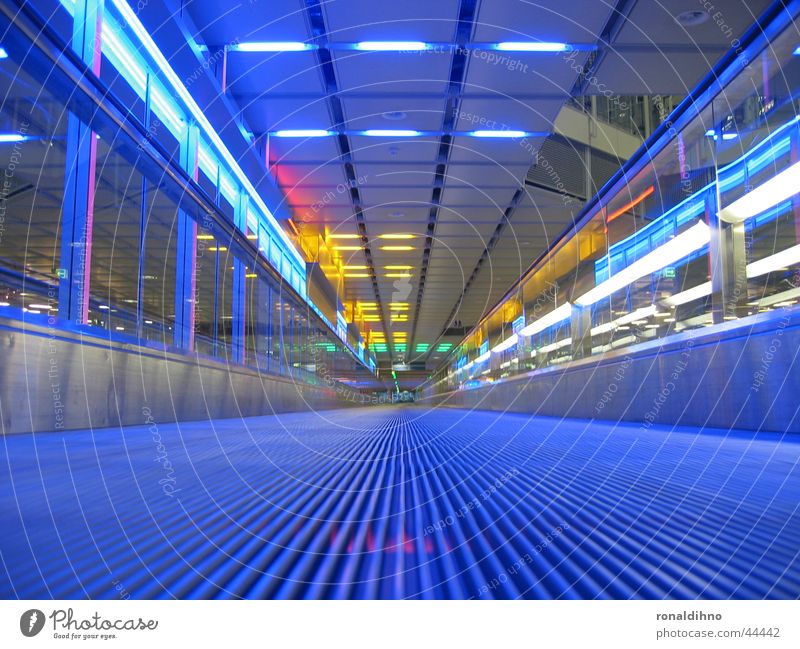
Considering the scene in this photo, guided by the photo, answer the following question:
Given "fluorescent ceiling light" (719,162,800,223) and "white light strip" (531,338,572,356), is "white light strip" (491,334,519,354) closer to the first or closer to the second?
"white light strip" (531,338,572,356)

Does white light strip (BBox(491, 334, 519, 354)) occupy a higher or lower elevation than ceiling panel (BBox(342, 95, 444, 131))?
lower

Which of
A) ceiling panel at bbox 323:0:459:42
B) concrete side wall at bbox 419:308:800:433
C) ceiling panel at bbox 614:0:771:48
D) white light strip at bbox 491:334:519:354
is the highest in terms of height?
ceiling panel at bbox 323:0:459:42

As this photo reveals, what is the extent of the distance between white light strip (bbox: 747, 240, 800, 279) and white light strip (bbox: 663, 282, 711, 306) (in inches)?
25.9

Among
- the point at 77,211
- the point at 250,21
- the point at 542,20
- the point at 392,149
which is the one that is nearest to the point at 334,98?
the point at 392,149

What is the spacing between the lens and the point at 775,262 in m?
4.48

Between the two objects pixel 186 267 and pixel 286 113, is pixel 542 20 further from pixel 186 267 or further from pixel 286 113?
pixel 186 267

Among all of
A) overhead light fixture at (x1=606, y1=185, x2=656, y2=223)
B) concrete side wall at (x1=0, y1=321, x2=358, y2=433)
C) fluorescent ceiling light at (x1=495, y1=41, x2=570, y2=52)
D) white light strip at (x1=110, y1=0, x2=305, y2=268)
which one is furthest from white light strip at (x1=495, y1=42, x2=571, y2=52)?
concrete side wall at (x1=0, y1=321, x2=358, y2=433)

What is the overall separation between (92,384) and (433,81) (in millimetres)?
6737

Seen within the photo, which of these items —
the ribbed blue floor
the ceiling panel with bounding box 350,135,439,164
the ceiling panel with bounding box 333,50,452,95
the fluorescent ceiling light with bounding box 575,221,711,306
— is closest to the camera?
the ribbed blue floor

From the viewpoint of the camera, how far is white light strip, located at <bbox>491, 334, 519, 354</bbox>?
15.2m

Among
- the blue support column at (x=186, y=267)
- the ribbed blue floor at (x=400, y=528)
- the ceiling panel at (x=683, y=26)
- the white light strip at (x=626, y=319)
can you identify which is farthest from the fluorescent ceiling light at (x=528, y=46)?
the ribbed blue floor at (x=400, y=528)

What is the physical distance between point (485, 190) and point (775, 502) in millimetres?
13103
